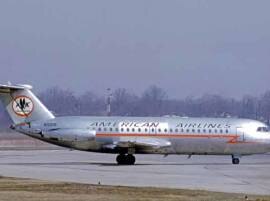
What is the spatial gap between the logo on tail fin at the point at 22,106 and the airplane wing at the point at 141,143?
199 inches

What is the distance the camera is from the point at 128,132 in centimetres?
5097

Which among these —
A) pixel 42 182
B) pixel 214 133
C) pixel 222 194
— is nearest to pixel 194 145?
pixel 214 133

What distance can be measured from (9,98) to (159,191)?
2569cm

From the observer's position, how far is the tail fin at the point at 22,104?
167ft

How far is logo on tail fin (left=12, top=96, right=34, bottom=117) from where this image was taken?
50.8 m

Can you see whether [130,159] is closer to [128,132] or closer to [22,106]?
[128,132]

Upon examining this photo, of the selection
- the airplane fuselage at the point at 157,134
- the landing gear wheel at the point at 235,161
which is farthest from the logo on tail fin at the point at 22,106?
the landing gear wheel at the point at 235,161

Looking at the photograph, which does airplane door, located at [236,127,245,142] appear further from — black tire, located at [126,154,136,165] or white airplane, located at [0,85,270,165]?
black tire, located at [126,154,136,165]

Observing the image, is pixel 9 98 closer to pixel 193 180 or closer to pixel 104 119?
pixel 104 119

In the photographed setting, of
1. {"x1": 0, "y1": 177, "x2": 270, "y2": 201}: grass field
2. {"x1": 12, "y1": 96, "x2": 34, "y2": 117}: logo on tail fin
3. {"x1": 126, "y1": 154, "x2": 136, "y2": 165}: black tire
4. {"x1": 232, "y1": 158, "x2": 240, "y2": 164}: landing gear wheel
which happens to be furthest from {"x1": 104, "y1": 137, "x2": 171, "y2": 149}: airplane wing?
{"x1": 0, "y1": 177, "x2": 270, "y2": 201}: grass field

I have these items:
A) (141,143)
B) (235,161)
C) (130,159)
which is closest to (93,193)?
(130,159)

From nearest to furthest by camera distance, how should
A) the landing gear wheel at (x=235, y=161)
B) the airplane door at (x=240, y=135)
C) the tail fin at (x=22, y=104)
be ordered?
the tail fin at (x=22, y=104)
the airplane door at (x=240, y=135)
the landing gear wheel at (x=235, y=161)

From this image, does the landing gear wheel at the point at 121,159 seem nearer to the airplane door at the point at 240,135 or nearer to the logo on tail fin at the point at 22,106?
the logo on tail fin at the point at 22,106

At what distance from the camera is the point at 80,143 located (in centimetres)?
5022
